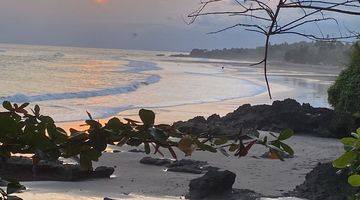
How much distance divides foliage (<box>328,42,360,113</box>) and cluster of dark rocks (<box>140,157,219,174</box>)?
4.13 metres

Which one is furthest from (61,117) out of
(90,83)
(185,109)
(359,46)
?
(90,83)

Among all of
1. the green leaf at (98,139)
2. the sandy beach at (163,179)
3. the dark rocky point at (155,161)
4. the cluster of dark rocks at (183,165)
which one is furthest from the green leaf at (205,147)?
the dark rocky point at (155,161)

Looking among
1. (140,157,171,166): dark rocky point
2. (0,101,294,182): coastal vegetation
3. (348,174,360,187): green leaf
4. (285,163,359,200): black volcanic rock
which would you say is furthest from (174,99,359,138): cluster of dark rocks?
(0,101,294,182): coastal vegetation

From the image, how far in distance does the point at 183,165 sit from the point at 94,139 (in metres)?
8.26

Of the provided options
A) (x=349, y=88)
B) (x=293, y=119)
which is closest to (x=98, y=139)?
(x=349, y=88)

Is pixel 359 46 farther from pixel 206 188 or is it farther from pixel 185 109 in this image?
pixel 185 109

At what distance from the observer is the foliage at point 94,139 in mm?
1272

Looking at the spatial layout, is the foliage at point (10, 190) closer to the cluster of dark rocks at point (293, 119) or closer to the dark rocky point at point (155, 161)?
the dark rocky point at point (155, 161)

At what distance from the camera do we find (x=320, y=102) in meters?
24.1

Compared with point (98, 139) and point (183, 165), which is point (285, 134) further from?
point (183, 165)

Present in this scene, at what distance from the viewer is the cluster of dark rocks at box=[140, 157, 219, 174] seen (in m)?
9.18

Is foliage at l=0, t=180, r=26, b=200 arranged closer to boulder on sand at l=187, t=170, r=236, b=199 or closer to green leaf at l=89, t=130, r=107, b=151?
green leaf at l=89, t=130, r=107, b=151

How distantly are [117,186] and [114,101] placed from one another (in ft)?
52.9

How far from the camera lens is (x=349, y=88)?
39.5ft
